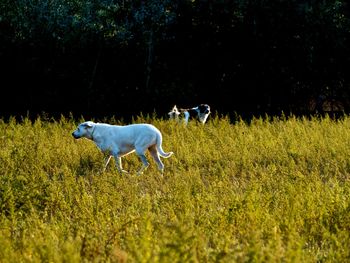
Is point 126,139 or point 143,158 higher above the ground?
point 126,139

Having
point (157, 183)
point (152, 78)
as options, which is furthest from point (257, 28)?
point (157, 183)

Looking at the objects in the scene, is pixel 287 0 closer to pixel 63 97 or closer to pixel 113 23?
pixel 113 23

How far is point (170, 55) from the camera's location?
3044 cm

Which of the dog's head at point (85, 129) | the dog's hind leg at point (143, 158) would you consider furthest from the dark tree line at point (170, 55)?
the dog's hind leg at point (143, 158)

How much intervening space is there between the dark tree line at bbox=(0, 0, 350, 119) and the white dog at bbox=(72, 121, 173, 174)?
49.3ft

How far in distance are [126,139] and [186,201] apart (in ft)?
→ 16.4

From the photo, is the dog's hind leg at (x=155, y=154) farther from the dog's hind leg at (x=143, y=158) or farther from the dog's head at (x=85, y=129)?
the dog's head at (x=85, y=129)

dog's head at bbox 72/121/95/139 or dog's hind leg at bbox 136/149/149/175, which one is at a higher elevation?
dog's head at bbox 72/121/95/139

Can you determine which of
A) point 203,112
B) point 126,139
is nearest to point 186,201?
point 126,139

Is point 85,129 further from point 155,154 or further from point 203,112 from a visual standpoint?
point 203,112

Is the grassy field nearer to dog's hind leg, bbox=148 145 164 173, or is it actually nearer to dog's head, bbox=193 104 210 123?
dog's hind leg, bbox=148 145 164 173

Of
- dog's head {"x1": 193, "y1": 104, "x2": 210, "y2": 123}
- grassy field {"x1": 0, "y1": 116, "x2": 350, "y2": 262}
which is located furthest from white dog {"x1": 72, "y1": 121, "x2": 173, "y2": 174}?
dog's head {"x1": 193, "y1": 104, "x2": 210, "y2": 123}

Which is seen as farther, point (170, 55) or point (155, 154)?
point (170, 55)

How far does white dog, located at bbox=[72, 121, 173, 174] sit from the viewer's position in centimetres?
1325
